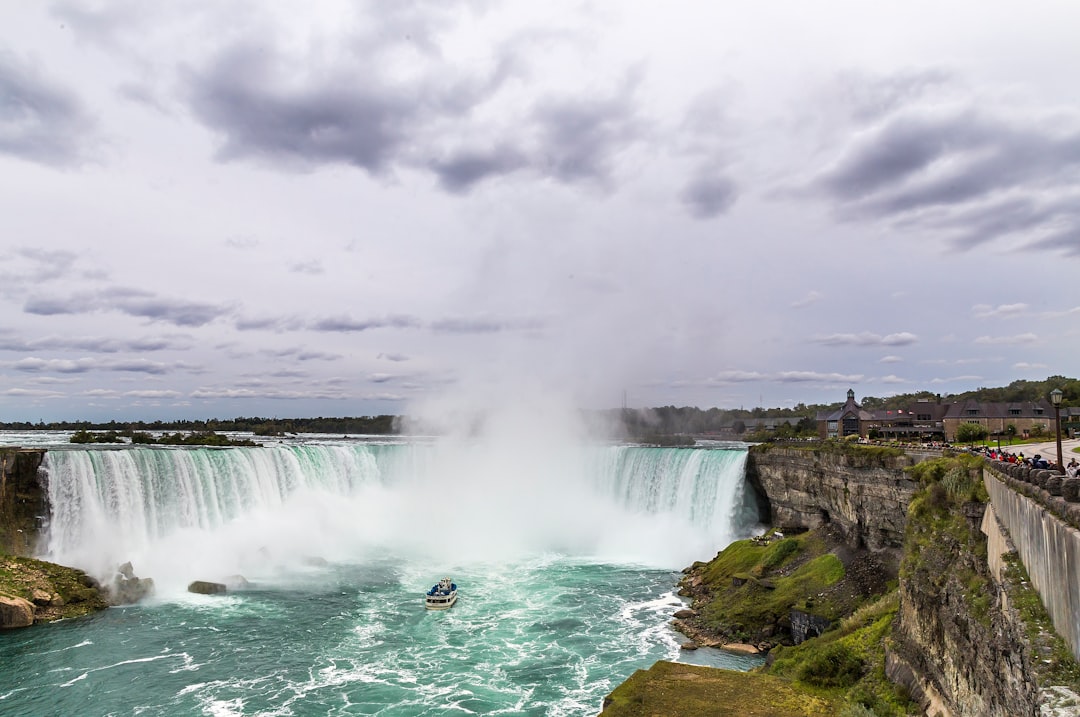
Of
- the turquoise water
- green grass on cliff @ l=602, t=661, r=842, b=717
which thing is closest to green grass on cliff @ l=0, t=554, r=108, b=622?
the turquoise water

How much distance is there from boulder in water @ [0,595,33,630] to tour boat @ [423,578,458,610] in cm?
1386

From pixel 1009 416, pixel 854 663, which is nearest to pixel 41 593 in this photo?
pixel 854 663

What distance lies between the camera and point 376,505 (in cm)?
4100

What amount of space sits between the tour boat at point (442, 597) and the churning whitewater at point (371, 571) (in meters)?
0.45

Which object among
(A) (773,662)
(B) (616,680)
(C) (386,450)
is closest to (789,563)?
(A) (773,662)

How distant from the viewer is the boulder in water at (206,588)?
26.3m

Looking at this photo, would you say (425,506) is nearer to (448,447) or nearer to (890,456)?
(448,447)

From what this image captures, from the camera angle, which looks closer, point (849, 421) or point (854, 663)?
point (854, 663)

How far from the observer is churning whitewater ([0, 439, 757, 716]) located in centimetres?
1745

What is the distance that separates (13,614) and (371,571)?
13.8m

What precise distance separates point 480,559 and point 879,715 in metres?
24.8

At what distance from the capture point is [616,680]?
1766 centimetres

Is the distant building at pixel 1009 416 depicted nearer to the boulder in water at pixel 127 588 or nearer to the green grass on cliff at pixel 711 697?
the green grass on cliff at pixel 711 697

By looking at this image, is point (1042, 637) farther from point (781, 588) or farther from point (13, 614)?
point (13, 614)
